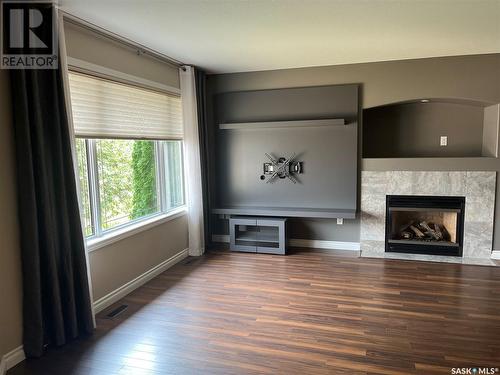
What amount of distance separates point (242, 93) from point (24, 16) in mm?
2953

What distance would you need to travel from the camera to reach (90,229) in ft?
10.6

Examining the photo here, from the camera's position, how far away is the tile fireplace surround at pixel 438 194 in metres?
4.29

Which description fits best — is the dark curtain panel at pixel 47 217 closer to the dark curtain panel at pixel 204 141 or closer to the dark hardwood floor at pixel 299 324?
the dark hardwood floor at pixel 299 324

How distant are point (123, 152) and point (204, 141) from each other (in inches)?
58.4

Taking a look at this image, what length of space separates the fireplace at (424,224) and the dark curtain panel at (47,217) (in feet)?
11.8

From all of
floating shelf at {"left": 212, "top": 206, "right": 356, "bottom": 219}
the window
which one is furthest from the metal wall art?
the window

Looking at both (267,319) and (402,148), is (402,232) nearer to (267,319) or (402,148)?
(402,148)

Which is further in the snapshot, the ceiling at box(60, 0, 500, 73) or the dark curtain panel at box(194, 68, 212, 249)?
the dark curtain panel at box(194, 68, 212, 249)

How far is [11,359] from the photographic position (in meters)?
2.39

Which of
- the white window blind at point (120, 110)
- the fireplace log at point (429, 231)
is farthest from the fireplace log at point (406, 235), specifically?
the white window blind at point (120, 110)

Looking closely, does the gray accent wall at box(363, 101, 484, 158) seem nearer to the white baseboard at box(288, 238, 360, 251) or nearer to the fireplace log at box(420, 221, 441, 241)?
the fireplace log at box(420, 221, 441, 241)

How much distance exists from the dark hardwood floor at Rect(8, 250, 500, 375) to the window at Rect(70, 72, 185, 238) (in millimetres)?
845

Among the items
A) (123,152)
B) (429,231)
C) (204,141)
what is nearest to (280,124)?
(204,141)

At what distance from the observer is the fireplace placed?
14.5ft
